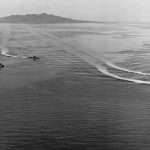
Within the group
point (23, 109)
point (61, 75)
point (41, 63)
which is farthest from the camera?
point (41, 63)

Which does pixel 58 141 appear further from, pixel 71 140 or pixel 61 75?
pixel 61 75

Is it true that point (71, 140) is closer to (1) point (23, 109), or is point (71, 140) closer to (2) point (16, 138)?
(2) point (16, 138)

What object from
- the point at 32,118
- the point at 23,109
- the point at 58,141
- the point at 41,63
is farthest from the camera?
the point at 41,63

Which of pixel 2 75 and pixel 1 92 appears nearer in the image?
pixel 1 92

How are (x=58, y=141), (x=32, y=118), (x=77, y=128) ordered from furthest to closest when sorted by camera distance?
(x=32, y=118) < (x=77, y=128) < (x=58, y=141)

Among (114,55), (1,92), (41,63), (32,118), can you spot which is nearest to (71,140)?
(32,118)

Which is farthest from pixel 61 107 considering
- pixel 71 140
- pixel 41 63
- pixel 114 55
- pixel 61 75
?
pixel 114 55

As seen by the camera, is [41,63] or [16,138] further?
[41,63]

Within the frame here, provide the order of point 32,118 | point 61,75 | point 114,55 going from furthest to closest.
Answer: point 114,55 → point 61,75 → point 32,118
